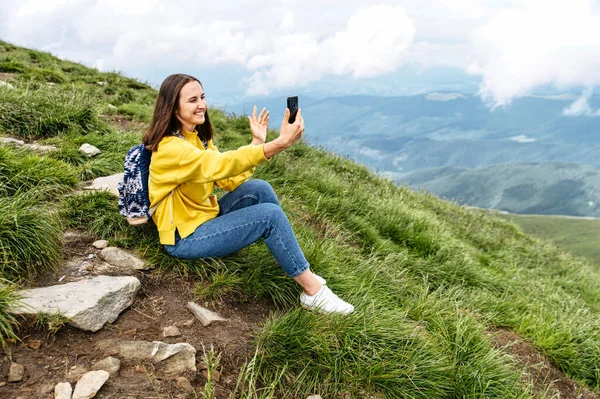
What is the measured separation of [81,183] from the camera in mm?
5988

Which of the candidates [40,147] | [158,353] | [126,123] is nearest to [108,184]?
[40,147]

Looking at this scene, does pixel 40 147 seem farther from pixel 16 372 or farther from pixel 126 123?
pixel 16 372

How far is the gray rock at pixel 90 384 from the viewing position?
290cm

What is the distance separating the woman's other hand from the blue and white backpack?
0.77 metres

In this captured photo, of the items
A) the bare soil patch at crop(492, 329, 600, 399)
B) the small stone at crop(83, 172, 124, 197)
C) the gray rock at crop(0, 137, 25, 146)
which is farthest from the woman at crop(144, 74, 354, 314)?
the gray rock at crop(0, 137, 25, 146)

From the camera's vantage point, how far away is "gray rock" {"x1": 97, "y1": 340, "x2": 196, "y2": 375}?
132 inches

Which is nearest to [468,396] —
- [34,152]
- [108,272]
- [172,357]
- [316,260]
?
[316,260]

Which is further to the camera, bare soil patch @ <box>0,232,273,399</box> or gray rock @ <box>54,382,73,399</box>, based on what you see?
bare soil patch @ <box>0,232,273,399</box>

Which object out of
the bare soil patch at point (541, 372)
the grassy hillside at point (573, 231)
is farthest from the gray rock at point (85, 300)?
the grassy hillside at point (573, 231)

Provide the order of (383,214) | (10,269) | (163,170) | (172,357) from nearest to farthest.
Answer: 1. (172,357)
2. (10,269)
3. (163,170)
4. (383,214)

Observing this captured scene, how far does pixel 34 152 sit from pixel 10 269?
3.17 m

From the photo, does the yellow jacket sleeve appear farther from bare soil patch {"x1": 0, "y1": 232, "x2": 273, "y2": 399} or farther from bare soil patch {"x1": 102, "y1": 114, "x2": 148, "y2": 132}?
bare soil patch {"x1": 102, "y1": 114, "x2": 148, "y2": 132}

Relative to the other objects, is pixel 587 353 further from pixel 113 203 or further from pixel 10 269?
pixel 10 269

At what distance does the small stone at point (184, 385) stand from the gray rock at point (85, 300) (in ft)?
2.95
